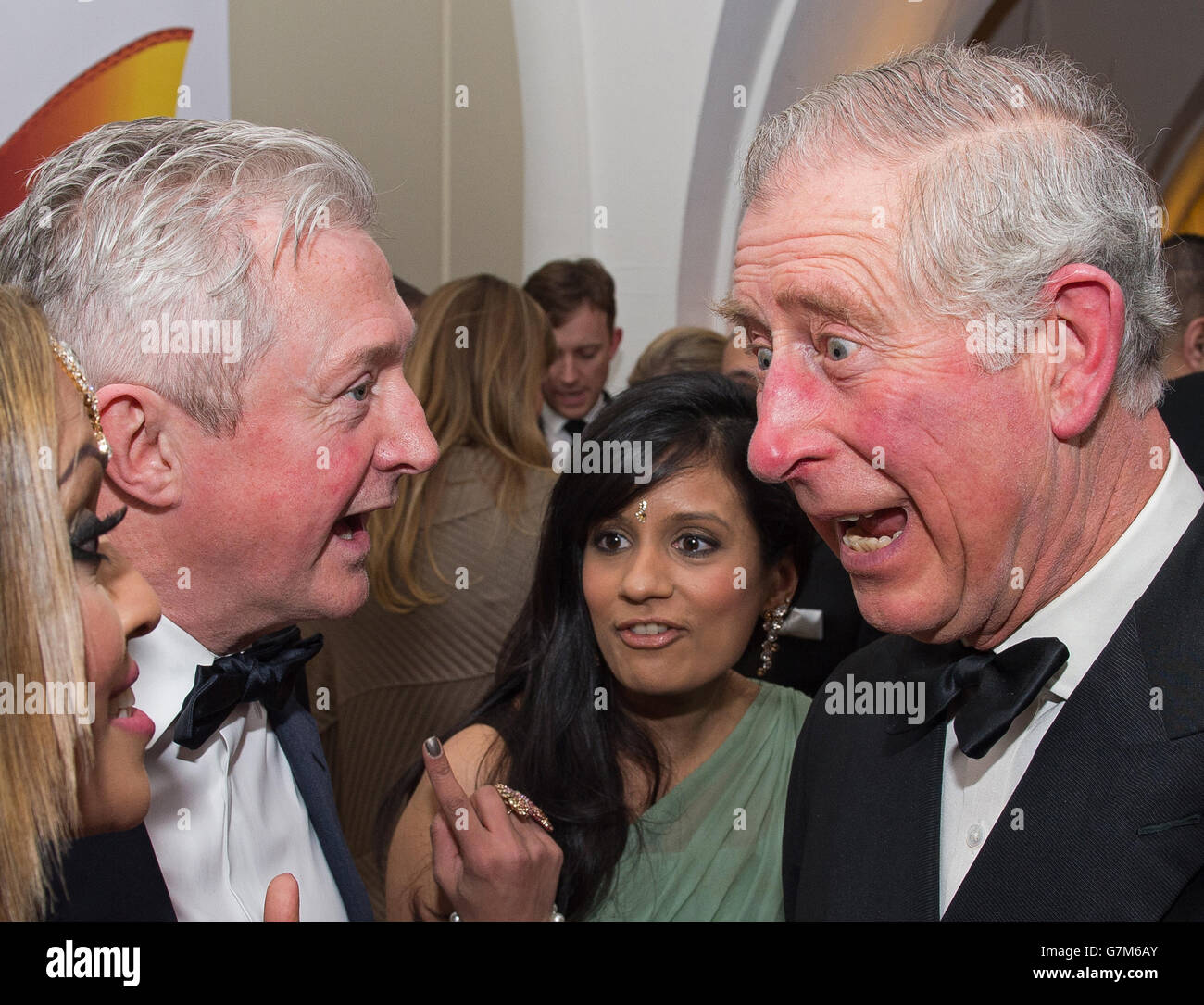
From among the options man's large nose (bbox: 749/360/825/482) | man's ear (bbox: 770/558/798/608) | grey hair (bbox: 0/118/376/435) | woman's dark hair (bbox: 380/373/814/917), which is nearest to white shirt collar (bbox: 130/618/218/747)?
grey hair (bbox: 0/118/376/435)

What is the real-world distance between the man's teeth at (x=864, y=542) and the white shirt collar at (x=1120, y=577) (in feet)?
0.55

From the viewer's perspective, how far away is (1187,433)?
2.33 metres

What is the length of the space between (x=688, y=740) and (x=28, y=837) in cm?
130

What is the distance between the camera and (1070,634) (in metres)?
1.23

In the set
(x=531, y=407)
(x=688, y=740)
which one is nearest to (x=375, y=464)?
(x=688, y=740)

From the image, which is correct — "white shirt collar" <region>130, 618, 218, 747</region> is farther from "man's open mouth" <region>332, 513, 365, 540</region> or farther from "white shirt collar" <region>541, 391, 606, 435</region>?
"white shirt collar" <region>541, 391, 606, 435</region>

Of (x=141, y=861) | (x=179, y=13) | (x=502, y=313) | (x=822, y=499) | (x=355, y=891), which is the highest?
(x=179, y=13)

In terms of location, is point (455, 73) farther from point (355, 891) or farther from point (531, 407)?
point (355, 891)

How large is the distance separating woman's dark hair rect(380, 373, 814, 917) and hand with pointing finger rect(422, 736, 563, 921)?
210mm

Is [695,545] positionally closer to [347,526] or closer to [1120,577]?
[347,526]

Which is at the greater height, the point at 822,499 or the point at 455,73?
the point at 455,73

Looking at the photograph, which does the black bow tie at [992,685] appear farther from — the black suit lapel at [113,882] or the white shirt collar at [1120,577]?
the black suit lapel at [113,882]

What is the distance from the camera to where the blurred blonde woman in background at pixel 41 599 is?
84 centimetres

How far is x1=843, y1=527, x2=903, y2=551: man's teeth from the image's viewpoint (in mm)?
1294
